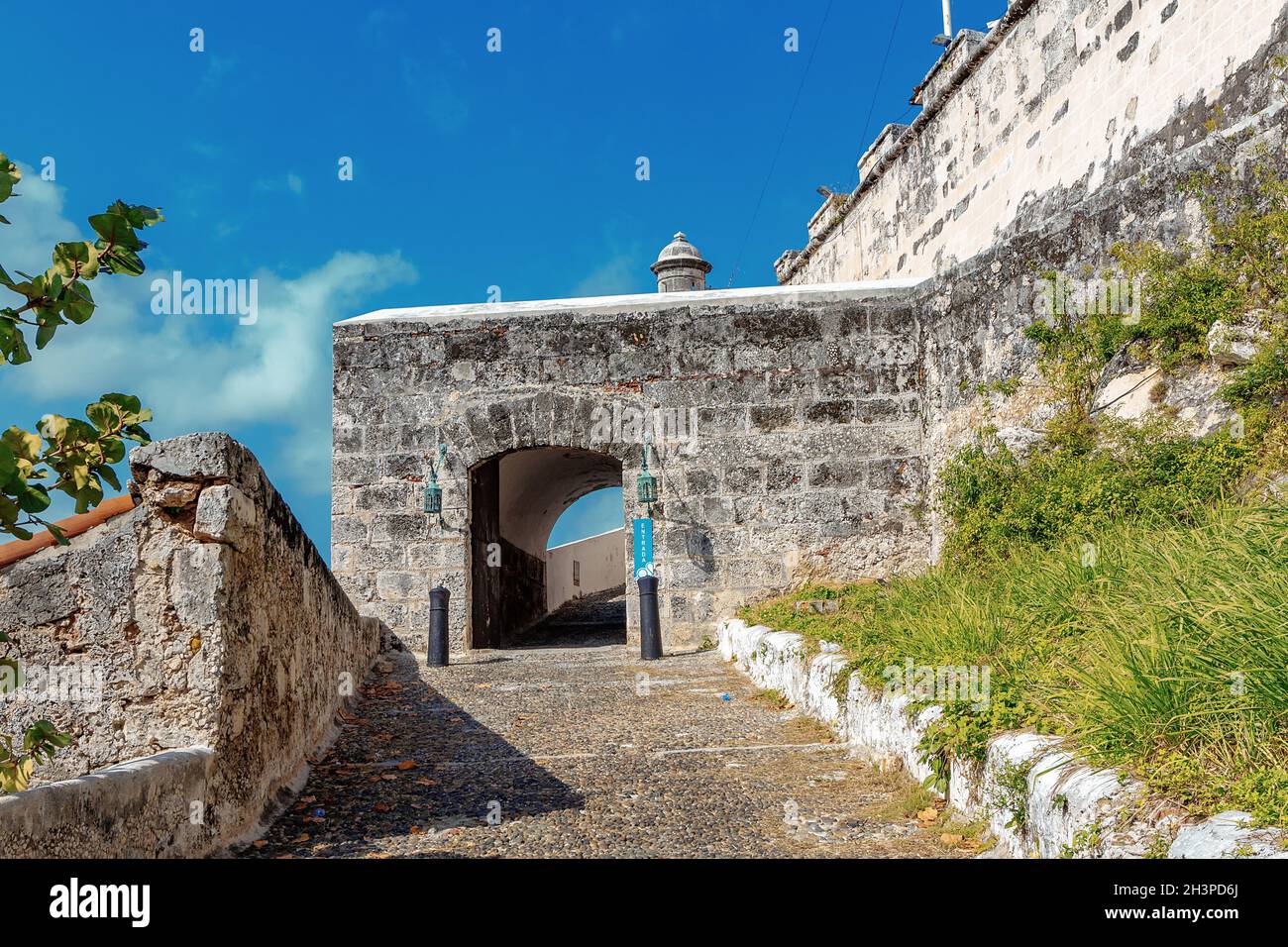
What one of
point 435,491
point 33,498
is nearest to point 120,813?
point 33,498

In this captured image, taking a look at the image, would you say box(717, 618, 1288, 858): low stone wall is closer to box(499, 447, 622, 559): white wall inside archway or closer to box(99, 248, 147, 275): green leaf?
box(99, 248, 147, 275): green leaf

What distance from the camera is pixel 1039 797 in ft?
9.45

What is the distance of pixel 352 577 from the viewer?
9.27 metres

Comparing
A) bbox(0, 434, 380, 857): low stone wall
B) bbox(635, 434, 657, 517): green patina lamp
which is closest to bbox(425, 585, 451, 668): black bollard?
bbox(635, 434, 657, 517): green patina lamp

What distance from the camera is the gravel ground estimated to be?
3.79 metres

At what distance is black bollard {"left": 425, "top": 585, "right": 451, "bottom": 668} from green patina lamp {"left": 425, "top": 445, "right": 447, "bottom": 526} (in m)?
0.80

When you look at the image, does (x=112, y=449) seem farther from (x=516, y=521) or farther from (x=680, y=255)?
(x=680, y=255)

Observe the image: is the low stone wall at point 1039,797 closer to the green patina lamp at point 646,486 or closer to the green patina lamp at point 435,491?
the green patina lamp at point 646,486

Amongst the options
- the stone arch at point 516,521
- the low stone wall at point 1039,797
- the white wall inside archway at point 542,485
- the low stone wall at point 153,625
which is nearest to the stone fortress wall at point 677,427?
the stone arch at point 516,521

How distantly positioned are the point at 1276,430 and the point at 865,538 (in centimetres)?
385

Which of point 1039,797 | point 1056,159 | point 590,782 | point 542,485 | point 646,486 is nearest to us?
point 1039,797

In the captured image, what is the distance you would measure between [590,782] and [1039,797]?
228cm
